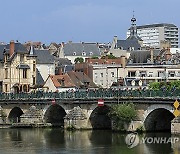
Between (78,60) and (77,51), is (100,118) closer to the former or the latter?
(78,60)

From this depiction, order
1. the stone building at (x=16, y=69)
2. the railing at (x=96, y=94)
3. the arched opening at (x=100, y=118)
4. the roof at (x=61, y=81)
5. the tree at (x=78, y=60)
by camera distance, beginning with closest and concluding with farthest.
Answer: the railing at (x=96, y=94) < the arched opening at (x=100, y=118) < the stone building at (x=16, y=69) < the roof at (x=61, y=81) < the tree at (x=78, y=60)

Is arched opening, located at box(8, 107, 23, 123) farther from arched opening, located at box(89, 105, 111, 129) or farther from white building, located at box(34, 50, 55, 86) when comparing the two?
white building, located at box(34, 50, 55, 86)

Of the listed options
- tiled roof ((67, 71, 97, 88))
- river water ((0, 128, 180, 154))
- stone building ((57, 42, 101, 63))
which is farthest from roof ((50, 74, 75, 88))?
stone building ((57, 42, 101, 63))

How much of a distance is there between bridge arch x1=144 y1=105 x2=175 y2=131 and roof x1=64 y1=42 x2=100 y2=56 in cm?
8584

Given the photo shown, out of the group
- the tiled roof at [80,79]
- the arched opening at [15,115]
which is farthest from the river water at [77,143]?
the tiled roof at [80,79]

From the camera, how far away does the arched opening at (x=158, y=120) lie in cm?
6694

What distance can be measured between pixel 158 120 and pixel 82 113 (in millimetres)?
9745

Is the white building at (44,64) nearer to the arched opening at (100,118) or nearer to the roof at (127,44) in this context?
the arched opening at (100,118)

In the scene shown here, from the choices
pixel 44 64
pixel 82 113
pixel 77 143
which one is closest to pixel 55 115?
pixel 82 113

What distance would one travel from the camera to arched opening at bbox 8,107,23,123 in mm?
84250

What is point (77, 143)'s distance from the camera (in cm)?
6194

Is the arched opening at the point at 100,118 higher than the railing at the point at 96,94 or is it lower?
lower

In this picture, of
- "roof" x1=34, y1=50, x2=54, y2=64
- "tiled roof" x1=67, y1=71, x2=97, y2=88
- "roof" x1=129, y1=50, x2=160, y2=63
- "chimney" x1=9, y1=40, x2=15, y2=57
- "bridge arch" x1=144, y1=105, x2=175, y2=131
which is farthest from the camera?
"roof" x1=34, y1=50, x2=54, y2=64

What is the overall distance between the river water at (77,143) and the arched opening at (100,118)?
7.61ft
